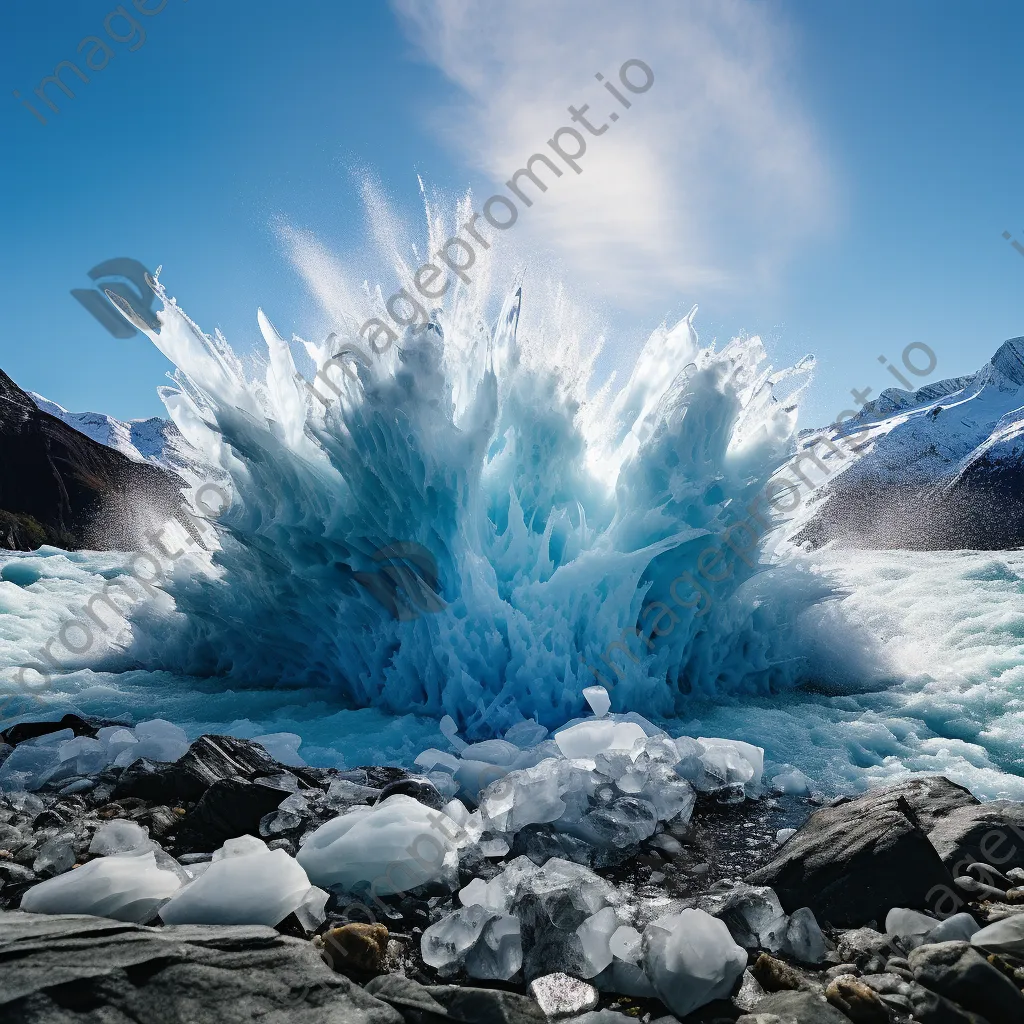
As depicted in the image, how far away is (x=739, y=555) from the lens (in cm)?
672

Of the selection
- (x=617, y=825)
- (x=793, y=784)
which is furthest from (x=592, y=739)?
(x=793, y=784)

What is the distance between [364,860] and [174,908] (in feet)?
2.06

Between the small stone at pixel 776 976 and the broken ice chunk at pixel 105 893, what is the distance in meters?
1.71

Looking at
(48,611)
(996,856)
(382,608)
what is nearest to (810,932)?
(996,856)

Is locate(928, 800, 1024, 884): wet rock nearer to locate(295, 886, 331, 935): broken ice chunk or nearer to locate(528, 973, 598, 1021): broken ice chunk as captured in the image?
locate(528, 973, 598, 1021): broken ice chunk

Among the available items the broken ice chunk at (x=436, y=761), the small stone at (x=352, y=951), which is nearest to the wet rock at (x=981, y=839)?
the small stone at (x=352, y=951)

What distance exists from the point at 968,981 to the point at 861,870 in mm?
642

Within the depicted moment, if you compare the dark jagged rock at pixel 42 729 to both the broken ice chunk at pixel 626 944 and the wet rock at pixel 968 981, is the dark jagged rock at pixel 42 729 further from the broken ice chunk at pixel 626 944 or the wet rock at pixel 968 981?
the wet rock at pixel 968 981

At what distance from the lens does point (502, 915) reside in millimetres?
2090

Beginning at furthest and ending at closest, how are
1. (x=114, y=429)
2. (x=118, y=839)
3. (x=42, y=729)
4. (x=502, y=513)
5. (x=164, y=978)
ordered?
(x=114, y=429)
(x=502, y=513)
(x=42, y=729)
(x=118, y=839)
(x=164, y=978)


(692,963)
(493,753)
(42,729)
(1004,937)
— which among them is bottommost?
(1004,937)

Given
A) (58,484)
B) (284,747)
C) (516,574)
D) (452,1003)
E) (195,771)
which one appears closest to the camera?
(452,1003)

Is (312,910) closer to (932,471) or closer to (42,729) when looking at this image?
(42,729)

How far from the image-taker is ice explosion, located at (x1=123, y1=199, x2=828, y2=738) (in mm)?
5773
